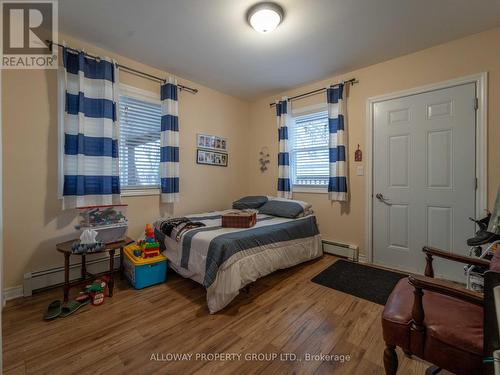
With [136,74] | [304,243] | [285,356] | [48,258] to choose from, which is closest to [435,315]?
[285,356]

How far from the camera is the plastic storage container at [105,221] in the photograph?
220 centimetres

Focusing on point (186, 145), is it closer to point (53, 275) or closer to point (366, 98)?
point (53, 275)

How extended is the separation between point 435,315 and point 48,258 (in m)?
3.13

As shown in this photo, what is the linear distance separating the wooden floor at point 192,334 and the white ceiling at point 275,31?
8.51 feet

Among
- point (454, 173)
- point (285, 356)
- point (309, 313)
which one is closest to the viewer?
point (285, 356)

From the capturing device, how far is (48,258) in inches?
87.0

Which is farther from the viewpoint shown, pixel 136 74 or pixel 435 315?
pixel 136 74

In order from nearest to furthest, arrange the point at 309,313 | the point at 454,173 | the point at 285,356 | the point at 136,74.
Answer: the point at 285,356 < the point at 309,313 < the point at 454,173 < the point at 136,74

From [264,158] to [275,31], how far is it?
6.80 ft

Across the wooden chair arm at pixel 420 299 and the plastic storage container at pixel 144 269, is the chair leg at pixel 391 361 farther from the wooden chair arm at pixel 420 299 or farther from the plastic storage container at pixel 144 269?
the plastic storage container at pixel 144 269

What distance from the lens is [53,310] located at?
179 centimetres

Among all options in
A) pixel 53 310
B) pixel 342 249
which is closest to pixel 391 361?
pixel 342 249

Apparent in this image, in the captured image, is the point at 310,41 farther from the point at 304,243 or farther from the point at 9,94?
the point at 9,94

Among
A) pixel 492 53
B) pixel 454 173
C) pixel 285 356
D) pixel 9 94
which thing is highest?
pixel 492 53
